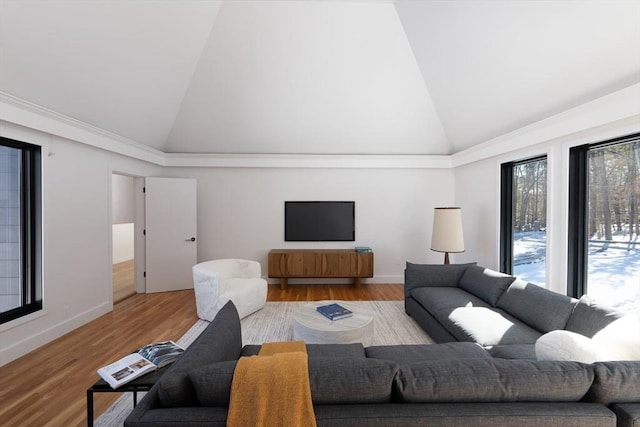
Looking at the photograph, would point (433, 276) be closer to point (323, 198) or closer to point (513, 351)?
point (513, 351)

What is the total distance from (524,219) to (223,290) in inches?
159

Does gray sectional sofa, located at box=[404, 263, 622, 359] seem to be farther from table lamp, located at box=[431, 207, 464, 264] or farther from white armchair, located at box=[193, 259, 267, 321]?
white armchair, located at box=[193, 259, 267, 321]

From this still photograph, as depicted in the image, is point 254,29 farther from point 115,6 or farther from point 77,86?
point 77,86

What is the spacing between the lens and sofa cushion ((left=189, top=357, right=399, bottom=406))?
113 centimetres

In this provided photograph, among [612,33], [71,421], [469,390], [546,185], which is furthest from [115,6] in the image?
[546,185]

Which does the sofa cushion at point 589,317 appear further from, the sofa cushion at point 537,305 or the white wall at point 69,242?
the white wall at point 69,242

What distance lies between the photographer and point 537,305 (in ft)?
8.11

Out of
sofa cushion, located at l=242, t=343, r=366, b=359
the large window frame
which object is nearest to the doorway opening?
sofa cushion, located at l=242, t=343, r=366, b=359

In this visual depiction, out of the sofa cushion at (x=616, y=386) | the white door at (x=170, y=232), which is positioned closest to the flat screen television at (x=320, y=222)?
the white door at (x=170, y=232)

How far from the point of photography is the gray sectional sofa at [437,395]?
1.07 meters

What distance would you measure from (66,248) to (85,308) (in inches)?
31.7

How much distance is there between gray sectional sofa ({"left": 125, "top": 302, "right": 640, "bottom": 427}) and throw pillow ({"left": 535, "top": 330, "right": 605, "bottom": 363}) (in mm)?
254

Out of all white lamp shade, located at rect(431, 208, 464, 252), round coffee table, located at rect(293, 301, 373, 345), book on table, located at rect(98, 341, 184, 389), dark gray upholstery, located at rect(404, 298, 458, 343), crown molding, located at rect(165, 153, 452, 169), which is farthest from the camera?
crown molding, located at rect(165, 153, 452, 169)

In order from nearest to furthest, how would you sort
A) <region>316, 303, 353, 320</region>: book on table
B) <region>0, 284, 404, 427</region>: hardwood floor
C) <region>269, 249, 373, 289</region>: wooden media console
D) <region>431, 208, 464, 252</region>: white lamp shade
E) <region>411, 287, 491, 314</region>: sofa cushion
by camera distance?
<region>0, 284, 404, 427</region>: hardwood floor, <region>316, 303, 353, 320</region>: book on table, <region>411, 287, 491, 314</region>: sofa cushion, <region>431, 208, 464, 252</region>: white lamp shade, <region>269, 249, 373, 289</region>: wooden media console
